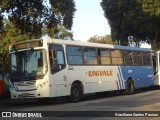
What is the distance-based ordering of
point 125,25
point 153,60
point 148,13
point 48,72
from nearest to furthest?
point 48,72, point 153,60, point 148,13, point 125,25

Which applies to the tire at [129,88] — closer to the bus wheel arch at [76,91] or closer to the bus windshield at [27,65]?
the bus wheel arch at [76,91]

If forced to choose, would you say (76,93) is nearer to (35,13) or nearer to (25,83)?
(25,83)

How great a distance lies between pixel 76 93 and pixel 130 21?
21611 millimetres

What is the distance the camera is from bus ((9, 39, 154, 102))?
20.0 metres

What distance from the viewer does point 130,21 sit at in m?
42.0

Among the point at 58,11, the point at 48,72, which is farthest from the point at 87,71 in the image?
the point at 58,11

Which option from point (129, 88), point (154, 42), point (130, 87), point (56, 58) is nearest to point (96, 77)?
point (56, 58)

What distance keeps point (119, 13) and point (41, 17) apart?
56.9ft

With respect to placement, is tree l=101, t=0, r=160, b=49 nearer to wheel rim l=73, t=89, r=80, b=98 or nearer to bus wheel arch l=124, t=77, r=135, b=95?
bus wheel arch l=124, t=77, r=135, b=95

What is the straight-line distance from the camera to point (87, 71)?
22.7m

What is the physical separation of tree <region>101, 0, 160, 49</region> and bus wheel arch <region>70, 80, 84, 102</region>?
18729 millimetres

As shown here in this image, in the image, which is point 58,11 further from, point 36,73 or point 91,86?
point 36,73

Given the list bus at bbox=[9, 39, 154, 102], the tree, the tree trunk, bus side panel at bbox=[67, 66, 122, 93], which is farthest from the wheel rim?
the tree trunk

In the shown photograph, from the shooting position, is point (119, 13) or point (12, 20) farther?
point (119, 13)
